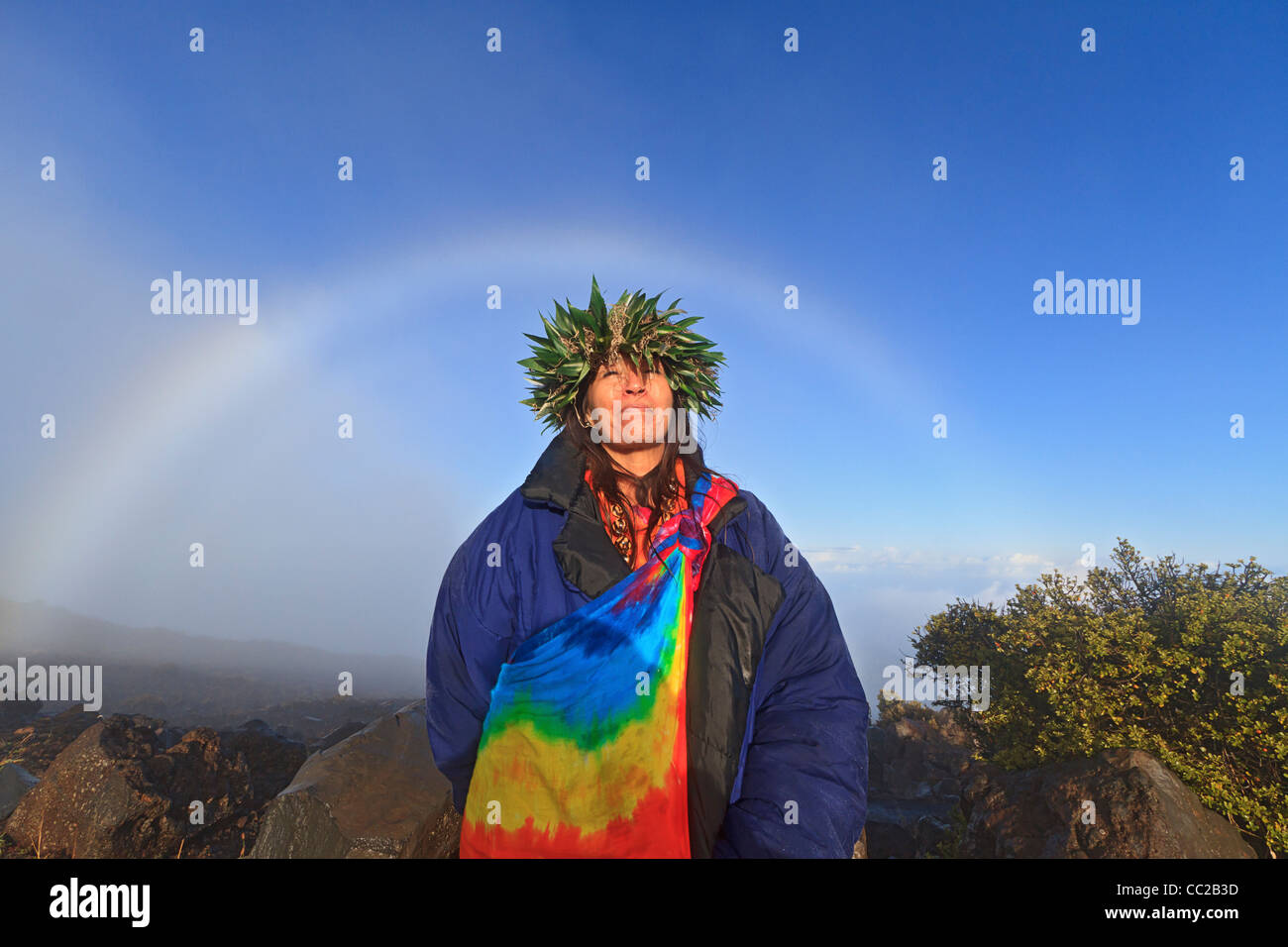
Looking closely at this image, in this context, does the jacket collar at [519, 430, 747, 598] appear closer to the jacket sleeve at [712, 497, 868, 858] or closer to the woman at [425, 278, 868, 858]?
the woman at [425, 278, 868, 858]

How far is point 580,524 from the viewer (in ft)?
9.18

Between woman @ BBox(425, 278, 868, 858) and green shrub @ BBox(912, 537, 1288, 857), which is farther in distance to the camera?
green shrub @ BBox(912, 537, 1288, 857)

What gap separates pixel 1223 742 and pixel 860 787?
34.7ft

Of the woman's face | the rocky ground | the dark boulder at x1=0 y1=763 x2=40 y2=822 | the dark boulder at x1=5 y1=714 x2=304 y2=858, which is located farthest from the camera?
the dark boulder at x1=0 y1=763 x2=40 y2=822

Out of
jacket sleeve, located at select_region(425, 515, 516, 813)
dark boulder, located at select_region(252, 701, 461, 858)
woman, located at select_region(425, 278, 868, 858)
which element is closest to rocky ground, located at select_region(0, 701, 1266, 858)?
dark boulder, located at select_region(252, 701, 461, 858)

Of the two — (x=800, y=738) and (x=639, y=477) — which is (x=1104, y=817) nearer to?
(x=800, y=738)

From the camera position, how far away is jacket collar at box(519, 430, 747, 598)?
2.71 meters

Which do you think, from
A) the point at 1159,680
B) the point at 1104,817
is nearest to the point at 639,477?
the point at 1104,817

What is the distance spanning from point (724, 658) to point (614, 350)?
175 cm

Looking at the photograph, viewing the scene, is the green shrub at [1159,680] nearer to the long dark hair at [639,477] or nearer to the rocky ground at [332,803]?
the rocky ground at [332,803]

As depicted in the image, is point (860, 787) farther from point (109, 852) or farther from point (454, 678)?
point (109, 852)

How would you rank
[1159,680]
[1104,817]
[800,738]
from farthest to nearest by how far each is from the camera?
[1159,680]
[1104,817]
[800,738]
